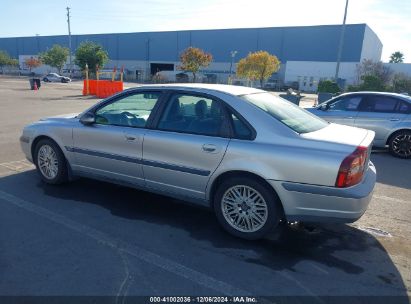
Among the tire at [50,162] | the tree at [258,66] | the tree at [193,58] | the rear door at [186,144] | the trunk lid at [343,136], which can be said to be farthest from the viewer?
the tree at [193,58]

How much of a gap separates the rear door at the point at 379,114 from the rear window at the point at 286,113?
472 cm

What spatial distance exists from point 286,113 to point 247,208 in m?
1.21

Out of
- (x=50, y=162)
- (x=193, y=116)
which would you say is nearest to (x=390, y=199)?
(x=193, y=116)

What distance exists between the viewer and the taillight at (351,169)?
10.6ft

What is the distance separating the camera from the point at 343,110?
880 cm

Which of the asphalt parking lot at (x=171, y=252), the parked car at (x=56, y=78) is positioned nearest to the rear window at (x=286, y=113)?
the asphalt parking lot at (x=171, y=252)

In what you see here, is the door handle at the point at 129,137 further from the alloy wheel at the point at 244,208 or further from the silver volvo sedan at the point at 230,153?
the alloy wheel at the point at 244,208

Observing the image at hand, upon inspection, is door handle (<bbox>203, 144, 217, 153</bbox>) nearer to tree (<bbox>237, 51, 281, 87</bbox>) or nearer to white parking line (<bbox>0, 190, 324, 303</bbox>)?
white parking line (<bbox>0, 190, 324, 303</bbox>)

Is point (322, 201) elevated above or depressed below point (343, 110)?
below

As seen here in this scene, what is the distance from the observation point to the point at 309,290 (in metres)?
2.93

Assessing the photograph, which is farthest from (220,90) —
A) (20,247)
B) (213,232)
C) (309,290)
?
(20,247)

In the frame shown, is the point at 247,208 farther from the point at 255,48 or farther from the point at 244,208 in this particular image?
Result: the point at 255,48

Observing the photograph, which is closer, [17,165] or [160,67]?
[17,165]

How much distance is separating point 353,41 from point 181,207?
2414 inches
